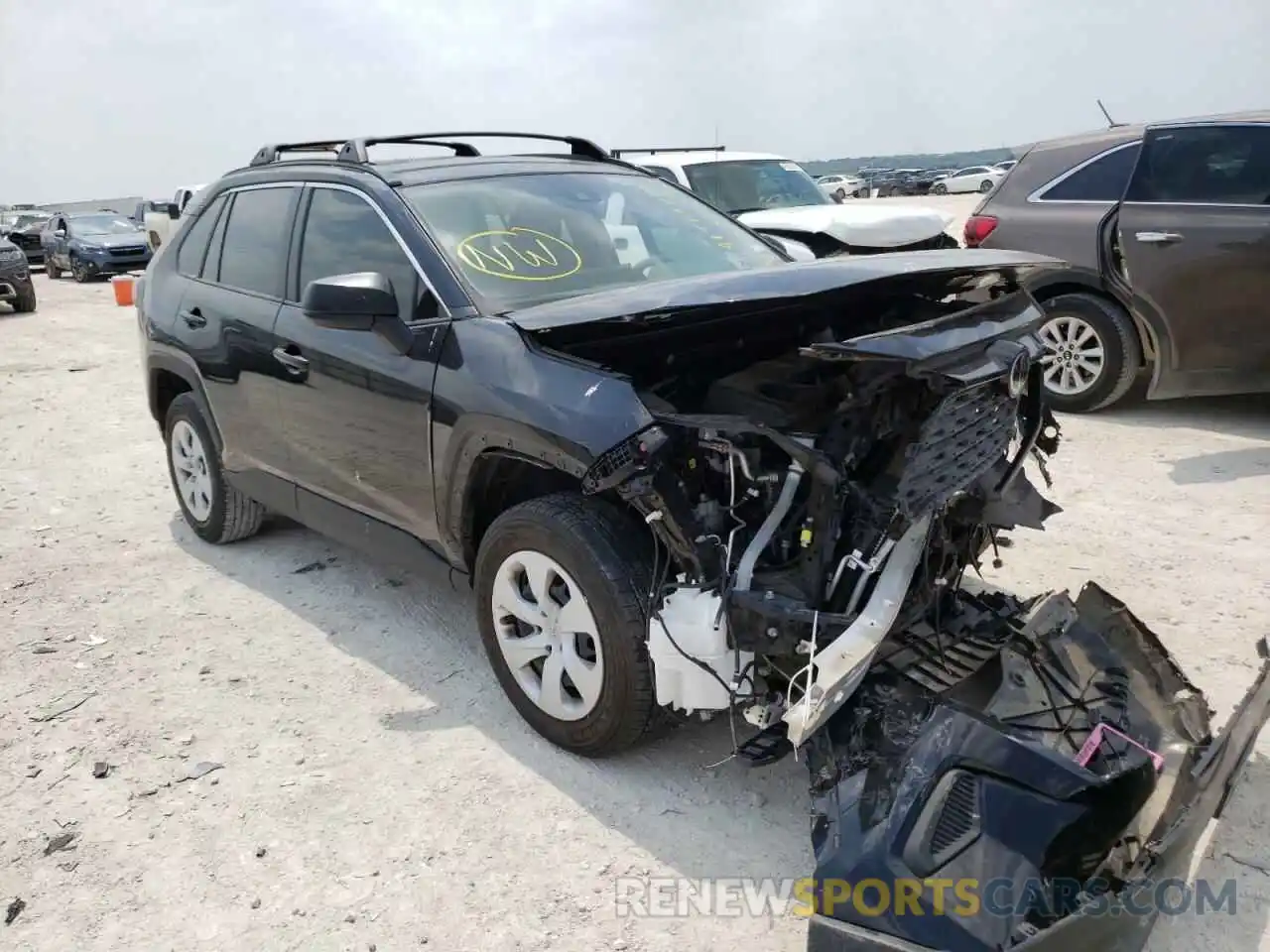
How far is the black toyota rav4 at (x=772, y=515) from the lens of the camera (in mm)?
2223

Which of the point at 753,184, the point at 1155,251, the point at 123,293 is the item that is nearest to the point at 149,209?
the point at 123,293

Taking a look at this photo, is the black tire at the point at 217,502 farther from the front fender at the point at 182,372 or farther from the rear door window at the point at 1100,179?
the rear door window at the point at 1100,179

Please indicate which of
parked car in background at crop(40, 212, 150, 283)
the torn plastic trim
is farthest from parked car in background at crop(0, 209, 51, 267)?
the torn plastic trim

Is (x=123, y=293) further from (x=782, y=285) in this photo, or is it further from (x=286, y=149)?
(x=782, y=285)

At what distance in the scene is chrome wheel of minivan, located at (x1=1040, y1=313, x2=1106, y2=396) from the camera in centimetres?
674

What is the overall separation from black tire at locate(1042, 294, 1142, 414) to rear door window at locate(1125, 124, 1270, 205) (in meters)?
0.71

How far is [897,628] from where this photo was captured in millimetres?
2912

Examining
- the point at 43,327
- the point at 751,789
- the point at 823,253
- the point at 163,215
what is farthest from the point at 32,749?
the point at 163,215

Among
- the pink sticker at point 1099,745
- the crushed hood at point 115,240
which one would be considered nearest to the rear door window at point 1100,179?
the pink sticker at point 1099,745

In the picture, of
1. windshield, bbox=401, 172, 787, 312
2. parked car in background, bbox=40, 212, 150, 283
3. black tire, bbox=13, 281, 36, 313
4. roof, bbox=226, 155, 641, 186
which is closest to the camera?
windshield, bbox=401, 172, 787, 312

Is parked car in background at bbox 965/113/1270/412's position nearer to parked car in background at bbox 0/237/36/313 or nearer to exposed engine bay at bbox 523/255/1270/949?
exposed engine bay at bbox 523/255/1270/949

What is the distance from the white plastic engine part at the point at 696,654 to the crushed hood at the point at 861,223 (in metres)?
6.54

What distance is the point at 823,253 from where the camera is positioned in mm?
8695

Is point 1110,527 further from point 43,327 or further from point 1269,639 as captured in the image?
point 43,327
